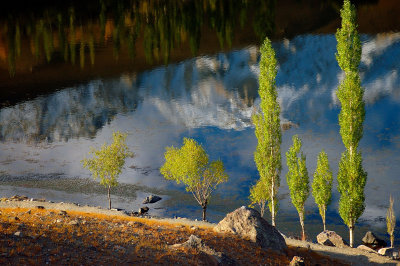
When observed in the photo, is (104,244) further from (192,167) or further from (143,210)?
(143,210)

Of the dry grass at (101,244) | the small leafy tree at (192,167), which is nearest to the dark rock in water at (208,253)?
the dry grass at (101,244)

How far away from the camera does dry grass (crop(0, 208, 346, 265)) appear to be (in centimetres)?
3484

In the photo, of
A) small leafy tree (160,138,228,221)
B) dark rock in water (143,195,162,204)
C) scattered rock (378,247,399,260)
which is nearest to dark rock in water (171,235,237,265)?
scattered rock (378,247,399,260)

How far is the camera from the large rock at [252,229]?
49.1m

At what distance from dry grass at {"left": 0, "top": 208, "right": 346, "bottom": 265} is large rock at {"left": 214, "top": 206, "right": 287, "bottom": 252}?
1249 mm

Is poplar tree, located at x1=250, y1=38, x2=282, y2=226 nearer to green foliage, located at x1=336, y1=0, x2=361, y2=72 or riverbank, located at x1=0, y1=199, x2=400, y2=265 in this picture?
green foliage, located at x1=336, y1=0, x2=361, y2=72

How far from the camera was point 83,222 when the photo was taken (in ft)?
146

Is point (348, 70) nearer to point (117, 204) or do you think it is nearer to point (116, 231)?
point (116, 231)

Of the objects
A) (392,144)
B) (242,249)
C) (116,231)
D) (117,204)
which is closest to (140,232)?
(116,231)

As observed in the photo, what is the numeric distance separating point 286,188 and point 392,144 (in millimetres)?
66636

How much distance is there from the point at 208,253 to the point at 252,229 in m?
10.2

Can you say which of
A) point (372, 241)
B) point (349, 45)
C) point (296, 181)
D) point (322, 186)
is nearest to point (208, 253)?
point (296, 181)

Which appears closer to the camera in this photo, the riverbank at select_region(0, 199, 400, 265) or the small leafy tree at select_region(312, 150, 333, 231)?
the riverbank at select_region(0, 199, 400, 265)

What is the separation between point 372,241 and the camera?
84375 millimetres
